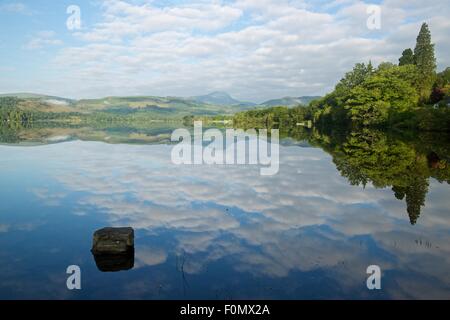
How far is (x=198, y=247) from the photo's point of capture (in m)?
15.1

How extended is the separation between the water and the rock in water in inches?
20.6

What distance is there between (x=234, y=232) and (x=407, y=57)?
122 metres

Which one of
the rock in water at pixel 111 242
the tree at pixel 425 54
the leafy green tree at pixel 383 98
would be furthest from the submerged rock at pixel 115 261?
the tree at pixel 425 54

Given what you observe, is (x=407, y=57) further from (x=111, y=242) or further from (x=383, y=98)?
(x=111, y=242)

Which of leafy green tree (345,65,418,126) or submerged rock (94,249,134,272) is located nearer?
submerged rock (94,249,134,272)

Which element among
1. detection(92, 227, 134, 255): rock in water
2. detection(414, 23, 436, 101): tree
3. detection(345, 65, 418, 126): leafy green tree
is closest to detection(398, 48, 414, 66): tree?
detection(414, 23, 436, 101): tree

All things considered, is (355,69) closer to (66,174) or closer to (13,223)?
(66,174)

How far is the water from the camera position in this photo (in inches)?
459

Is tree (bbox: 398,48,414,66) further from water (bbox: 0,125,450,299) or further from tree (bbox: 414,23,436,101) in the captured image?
water (bbox: 0,125,450,299)

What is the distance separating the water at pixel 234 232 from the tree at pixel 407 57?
319 ft

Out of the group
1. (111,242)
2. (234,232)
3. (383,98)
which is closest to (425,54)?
(383,98)
